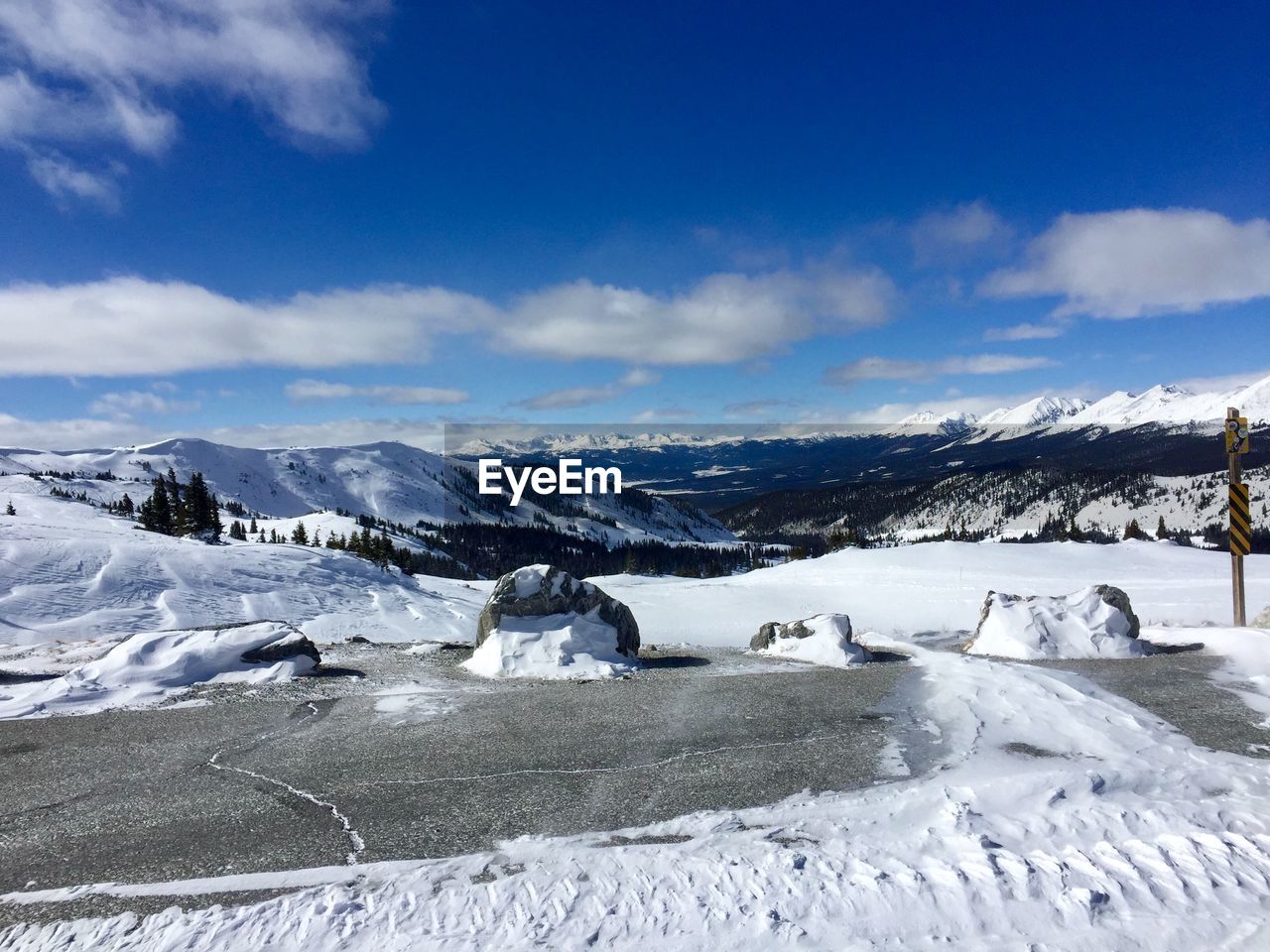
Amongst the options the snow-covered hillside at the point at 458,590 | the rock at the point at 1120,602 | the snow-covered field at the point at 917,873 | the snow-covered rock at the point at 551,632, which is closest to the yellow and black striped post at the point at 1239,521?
the rock at the point at 1120,602

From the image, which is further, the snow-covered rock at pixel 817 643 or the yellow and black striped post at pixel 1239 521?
the yellow and black striped post at pixel 1239 521

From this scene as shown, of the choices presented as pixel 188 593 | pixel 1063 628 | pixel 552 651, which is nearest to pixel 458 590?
pixel 188 593

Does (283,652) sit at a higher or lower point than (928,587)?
higher

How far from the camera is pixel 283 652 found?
12.0 metres

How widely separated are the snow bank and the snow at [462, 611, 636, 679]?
3.23 meters

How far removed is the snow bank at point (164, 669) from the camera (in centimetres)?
980

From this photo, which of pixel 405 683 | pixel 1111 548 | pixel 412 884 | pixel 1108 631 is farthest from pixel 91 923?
pixel 1111 548

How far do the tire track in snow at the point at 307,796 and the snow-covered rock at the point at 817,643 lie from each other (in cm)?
955

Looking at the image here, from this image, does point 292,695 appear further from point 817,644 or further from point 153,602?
point 153,602

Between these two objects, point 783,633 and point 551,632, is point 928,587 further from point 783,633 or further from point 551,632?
point 551,632

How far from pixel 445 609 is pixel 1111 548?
117 ft

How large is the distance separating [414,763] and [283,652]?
5.89 m

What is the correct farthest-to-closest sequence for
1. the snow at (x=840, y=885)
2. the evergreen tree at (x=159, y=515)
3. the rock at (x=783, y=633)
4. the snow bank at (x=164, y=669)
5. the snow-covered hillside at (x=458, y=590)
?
the evergreen tree at (x=159, y=515)
the snow-covered hillside at (x=458, y=590)
the rock at (x=783, y=633)
the snow bank at (x=164, y=669)
the snow at (x=840, y=885)

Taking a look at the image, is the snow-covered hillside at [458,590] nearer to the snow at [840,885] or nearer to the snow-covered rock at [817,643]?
the snow-covered rock at [817,643]
